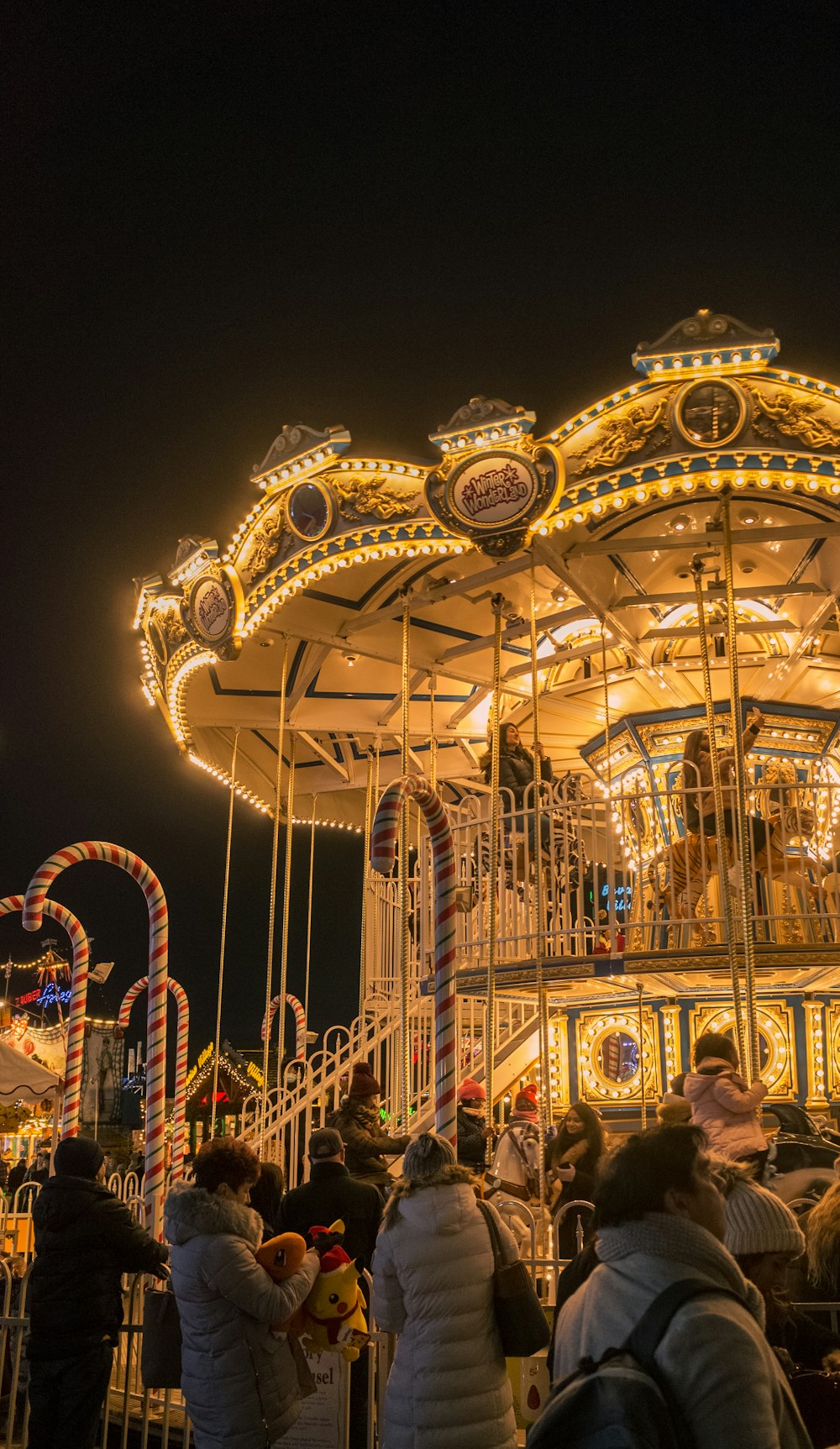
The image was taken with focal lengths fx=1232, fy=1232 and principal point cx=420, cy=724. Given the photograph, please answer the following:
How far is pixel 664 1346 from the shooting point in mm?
2129

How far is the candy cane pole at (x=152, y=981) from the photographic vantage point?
7.94 meters

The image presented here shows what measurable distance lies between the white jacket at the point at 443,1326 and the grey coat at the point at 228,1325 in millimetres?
448

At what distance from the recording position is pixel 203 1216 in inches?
168

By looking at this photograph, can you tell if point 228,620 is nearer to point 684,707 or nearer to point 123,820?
point 684,707

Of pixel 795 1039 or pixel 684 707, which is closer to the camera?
pixel 795 1039

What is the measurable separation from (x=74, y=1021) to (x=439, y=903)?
4193 millimetres

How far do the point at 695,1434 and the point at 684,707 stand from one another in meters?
10.6

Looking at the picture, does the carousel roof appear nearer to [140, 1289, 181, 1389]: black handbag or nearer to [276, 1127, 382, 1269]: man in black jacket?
[276, 1127, 382, 1269]: man in black jacket

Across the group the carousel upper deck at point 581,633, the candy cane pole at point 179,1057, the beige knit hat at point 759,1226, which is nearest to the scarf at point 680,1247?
the beige knit hat at point 759,1226

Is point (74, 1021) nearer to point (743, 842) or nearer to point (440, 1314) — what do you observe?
point (743, 842)

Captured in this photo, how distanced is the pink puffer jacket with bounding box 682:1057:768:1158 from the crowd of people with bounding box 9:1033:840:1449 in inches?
0.4

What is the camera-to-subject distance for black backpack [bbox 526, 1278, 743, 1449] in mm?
2061

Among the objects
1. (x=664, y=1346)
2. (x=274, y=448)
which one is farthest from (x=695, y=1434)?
(x=274, y=448)

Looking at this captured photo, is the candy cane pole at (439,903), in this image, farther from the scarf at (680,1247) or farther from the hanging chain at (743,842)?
the scarf at (680,1247)
